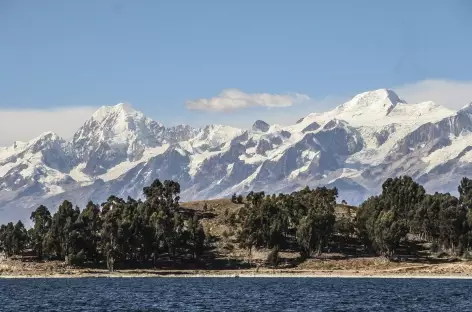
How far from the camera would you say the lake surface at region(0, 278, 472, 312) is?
13462 cm

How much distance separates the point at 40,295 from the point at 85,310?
36101 mm

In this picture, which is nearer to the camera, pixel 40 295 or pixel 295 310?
pixel 295 310

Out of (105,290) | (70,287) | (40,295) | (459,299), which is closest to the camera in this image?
(459,299)

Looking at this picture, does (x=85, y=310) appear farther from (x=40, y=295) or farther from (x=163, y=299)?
(x=40, y=295)

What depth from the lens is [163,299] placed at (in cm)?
15050

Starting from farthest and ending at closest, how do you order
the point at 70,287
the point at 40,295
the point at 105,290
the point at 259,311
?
1. the point at 70,287
2. the point at 105,290
3. the point at 40,295
4. the point at 259,311

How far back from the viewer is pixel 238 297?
15588cm

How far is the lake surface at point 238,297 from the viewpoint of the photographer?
5300 inches

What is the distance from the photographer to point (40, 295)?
6398 inches

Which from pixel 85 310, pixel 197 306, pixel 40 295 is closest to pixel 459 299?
pixel 197 306

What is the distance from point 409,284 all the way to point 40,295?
262ft

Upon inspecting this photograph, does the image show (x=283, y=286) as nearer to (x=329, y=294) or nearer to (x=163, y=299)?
(x=329, y=294)

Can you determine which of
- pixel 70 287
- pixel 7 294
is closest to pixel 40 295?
pixel 7 294

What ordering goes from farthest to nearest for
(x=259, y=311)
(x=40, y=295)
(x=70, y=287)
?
(x=70, y=287) → (x=40, y=295) → (x=259, y=311)
